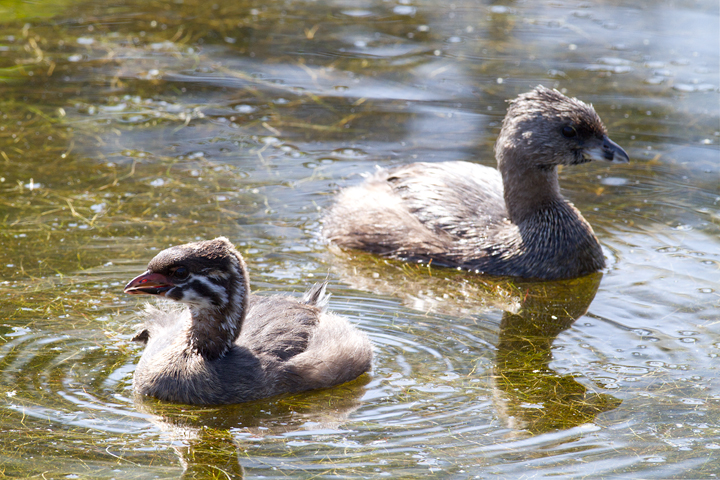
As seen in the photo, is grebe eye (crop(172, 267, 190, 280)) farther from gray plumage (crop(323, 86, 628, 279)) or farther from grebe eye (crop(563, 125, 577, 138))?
grebe eye (crop(563, 125, 577, 138))

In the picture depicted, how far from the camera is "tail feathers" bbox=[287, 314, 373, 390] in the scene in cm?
609

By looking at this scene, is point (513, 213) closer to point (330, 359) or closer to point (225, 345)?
point (330, 359)

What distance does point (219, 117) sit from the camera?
11.1 meters

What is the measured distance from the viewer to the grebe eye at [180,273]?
5906 mm

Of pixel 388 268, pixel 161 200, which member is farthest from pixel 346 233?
pixel 161 200

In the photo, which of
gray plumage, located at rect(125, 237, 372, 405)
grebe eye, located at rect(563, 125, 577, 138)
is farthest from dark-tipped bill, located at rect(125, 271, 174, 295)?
grebe eye, located at rect(563, 125, 577, 138)

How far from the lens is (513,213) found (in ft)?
28.3

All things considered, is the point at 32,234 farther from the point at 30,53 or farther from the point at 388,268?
the point at 30,53

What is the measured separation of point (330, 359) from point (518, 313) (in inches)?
77.6

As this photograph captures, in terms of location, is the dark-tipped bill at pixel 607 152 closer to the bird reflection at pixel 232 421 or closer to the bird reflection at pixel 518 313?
the bird reflection at pixel 518 313

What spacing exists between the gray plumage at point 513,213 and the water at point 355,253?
25 centimetres

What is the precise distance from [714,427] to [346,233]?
3.84 metres

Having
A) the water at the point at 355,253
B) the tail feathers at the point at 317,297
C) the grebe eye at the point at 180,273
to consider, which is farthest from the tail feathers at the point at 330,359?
the grebe eye at the point at 180,273

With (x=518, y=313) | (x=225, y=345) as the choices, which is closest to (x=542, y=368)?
(x=518, y=313)
